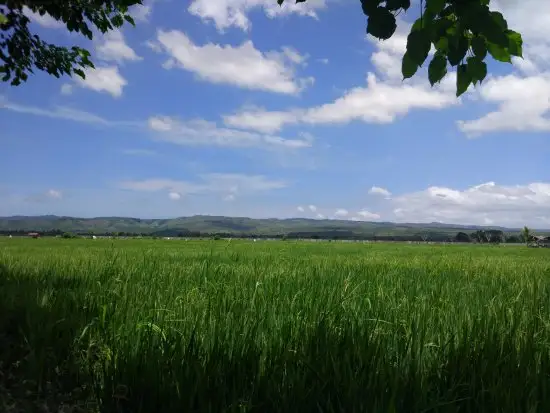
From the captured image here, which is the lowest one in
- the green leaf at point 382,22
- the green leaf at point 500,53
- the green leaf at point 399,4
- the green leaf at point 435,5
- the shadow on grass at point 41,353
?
Answer: the shadow on grass at point 41,353

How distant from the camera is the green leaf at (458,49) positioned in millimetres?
2375

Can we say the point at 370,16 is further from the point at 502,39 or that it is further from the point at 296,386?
the point at 296,386

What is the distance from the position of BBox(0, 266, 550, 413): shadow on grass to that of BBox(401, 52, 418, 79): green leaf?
1.59 metres

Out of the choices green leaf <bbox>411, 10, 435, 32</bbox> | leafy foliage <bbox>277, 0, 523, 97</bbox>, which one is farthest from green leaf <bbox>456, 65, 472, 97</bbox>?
green leaf <bbox>411, 10, 435, 32</bbox>

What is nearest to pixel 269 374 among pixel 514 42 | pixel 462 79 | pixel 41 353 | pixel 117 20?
pixel 41 353

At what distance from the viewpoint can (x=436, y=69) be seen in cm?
266

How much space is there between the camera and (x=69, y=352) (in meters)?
3.39

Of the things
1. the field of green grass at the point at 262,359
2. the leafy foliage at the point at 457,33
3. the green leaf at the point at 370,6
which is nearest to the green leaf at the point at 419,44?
the leafy foliage at the point at 457,33

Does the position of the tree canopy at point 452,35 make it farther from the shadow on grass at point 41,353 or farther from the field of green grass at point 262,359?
the shadow on grass at point 41,353

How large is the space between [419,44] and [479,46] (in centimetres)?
34

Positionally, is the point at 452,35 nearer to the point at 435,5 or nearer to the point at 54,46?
the point at 435,5

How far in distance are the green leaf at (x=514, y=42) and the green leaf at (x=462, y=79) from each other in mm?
243

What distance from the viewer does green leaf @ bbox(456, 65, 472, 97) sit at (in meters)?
2.50

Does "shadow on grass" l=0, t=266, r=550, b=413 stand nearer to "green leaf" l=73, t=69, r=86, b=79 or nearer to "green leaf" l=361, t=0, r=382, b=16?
"green leaf" l=361, t=0, r=382, b=16
